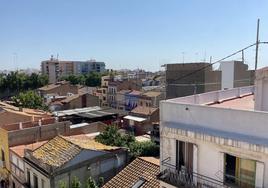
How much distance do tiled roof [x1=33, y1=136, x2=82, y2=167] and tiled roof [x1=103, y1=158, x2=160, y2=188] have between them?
403 cm

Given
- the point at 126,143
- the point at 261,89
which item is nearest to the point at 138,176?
the point at 261,89

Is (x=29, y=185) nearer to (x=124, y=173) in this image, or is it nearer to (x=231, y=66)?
(x=124, y=173)

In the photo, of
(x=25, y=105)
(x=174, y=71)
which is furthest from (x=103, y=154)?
(x=25, y=105)

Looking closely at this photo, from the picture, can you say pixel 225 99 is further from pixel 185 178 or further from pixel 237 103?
pixel 185 178

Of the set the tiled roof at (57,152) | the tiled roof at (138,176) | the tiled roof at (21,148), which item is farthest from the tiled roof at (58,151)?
the tiled roof at (138,176)

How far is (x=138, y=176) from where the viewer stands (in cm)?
1595

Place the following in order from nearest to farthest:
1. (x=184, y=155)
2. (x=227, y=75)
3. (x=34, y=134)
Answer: (x=184, y=155)
(x=227, y=75)
(x=34, y=134)

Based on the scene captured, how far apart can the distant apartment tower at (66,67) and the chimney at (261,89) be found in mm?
154638

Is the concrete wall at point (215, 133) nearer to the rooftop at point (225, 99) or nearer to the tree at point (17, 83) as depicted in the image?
the rooftop at point (225, 99)

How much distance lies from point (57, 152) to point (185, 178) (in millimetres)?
12897

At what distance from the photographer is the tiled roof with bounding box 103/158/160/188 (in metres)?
15.0

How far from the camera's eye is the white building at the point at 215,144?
7.74 meters

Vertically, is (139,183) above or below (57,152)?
below

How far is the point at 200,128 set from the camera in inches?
351
